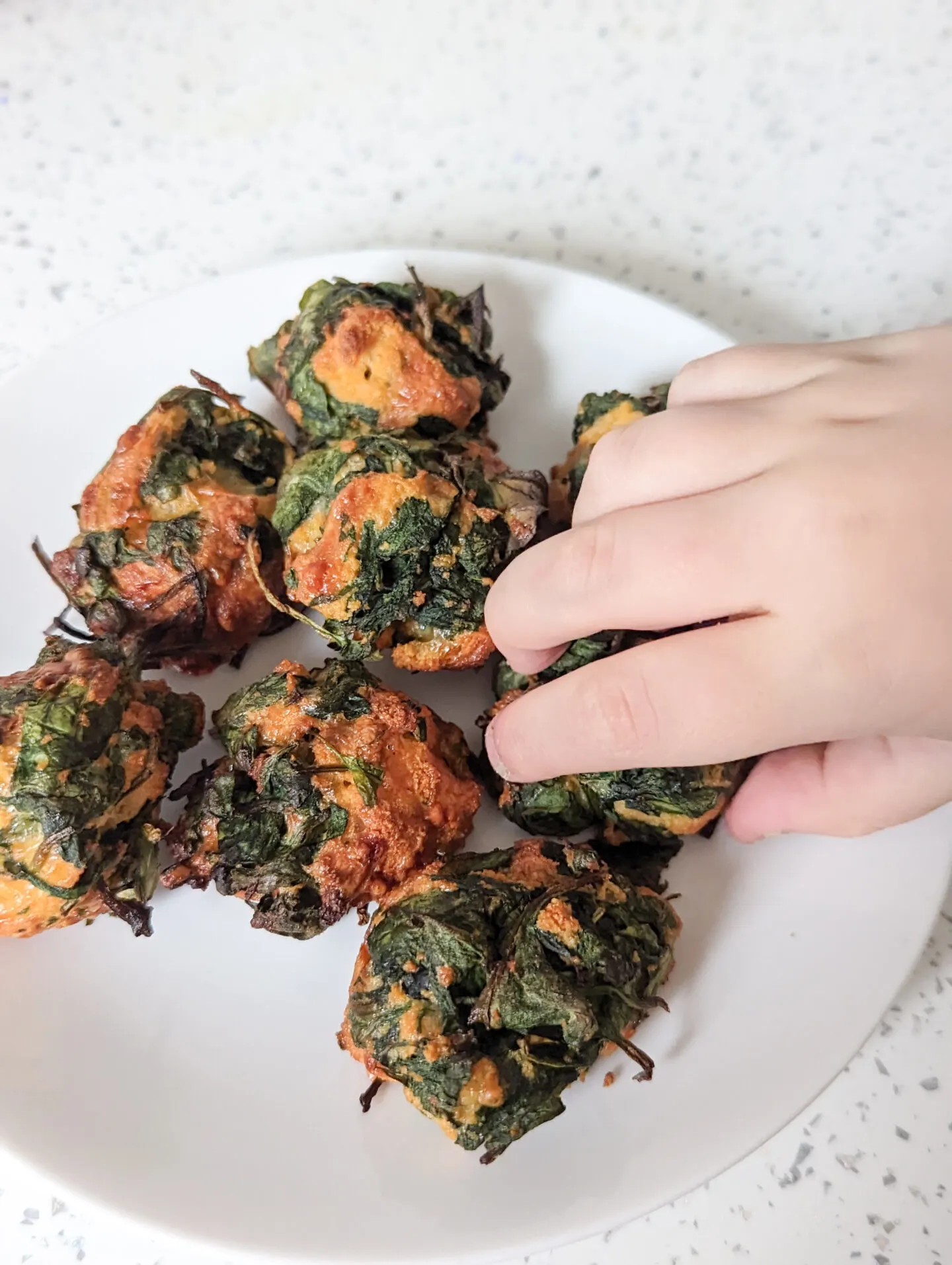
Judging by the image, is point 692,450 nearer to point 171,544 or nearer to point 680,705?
point 680,705

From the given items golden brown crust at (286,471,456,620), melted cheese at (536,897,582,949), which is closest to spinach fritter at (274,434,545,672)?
golden brown crust at (286,471,456,620)

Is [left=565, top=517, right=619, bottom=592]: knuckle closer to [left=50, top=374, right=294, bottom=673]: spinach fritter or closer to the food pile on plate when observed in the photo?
the food pile on plate

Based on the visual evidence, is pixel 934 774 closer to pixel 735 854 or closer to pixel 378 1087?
pixel 735 854

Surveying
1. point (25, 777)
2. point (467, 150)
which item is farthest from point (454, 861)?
point (467, 150)

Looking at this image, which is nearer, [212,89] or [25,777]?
[25,777]

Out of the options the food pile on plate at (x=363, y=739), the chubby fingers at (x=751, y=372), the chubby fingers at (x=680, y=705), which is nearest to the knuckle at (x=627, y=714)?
the chubby fingers at (x=680, y=705)

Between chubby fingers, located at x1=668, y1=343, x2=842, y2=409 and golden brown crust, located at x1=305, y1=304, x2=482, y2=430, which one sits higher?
golden brown crust, located at x1=305, y1=304, x2=482, y2=430
